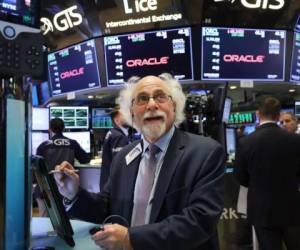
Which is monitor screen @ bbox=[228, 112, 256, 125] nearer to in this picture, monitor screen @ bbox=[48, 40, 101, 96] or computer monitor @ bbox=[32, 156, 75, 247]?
monitor screen @ bbox=[48, 40, 101, 96]

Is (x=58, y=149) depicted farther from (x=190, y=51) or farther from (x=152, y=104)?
(x=152, y=104)

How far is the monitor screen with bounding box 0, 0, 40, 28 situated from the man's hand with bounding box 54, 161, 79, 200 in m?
0.60

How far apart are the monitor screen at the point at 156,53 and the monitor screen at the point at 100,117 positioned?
2.84 m

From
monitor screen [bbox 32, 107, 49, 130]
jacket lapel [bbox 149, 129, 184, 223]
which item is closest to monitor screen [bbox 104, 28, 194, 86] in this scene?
monitor screen [bbox 32, 107, 49, 130]

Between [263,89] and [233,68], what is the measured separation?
Result: 4.49 ft

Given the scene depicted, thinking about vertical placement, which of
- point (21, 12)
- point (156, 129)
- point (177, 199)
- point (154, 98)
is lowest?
point (177, 199)

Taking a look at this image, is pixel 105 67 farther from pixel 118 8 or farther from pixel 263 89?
pixel 263 89

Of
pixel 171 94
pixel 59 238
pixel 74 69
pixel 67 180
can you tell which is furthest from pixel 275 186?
pixel 74 69

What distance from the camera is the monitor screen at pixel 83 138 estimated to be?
712 cm

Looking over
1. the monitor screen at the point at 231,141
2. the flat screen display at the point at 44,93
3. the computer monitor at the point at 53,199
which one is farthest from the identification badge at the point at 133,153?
the flat screen display at the point at 44,93

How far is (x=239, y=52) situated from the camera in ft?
15.3

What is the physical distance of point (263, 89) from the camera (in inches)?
232

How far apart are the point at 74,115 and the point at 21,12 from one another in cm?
622

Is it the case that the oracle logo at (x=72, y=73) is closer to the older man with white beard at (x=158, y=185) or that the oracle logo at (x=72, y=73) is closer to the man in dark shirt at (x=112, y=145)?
the man in dark shirt at (x=112, y=145)
